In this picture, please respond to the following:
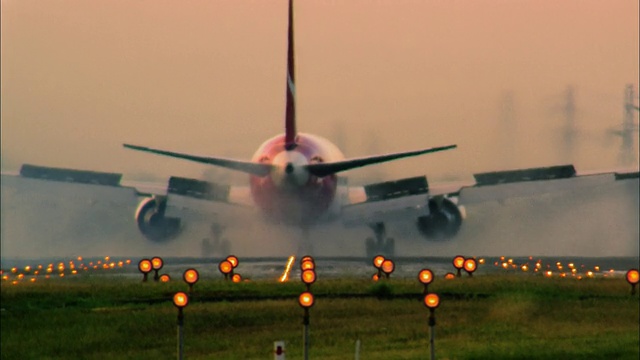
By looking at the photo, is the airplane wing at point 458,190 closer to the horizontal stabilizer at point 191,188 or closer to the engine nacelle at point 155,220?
the horizontal stabilizer at point 191,188

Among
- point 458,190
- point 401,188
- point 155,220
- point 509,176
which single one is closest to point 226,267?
point 401,188

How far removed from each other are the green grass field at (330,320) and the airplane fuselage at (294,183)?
98.1ft

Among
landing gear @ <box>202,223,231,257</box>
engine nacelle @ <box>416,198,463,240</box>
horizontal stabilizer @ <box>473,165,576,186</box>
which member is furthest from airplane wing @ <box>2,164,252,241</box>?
horizontal stabilizer @ <box>473,165,576,186</box>

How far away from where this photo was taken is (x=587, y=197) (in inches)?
3725

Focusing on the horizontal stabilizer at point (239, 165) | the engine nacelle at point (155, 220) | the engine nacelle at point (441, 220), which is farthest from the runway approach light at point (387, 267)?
the engine nacelle at point (155, 220)

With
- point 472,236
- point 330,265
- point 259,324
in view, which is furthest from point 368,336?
point 472,236

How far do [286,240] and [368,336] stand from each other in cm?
4564

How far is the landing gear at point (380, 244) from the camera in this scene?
266 feet

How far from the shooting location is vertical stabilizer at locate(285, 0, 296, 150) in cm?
7744

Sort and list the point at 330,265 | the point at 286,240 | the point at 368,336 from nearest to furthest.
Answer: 1. the point at 368,336
2. the point at 330,265
3. the point at 286,240

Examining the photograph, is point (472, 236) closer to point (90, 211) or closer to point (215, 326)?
point (90, 211)

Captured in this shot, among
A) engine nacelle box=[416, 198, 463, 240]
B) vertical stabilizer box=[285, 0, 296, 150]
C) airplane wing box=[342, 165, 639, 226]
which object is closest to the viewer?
vertical stabilizer box=[285, 0, 296, 150]

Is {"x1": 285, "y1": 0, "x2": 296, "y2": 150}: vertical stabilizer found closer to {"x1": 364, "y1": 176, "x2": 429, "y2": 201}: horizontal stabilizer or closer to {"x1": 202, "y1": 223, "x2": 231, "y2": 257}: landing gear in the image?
{"x1": 364, "y1": 176, "x2": 429, "y2": 201}: horizontal stabilizer

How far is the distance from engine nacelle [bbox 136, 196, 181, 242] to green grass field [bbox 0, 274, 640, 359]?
33.8 metres
